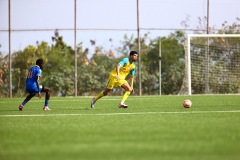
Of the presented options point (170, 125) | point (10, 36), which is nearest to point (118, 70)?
point (170, 125)

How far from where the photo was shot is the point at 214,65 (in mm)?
30359

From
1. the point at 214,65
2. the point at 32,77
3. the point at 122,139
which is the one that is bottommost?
the point at 122,139

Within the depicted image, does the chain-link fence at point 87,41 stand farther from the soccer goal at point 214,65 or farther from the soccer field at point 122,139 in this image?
the soccer field at point 122,139

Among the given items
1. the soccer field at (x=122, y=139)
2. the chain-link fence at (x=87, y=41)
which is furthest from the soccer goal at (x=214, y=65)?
the soccer field at (x=122, y=139)

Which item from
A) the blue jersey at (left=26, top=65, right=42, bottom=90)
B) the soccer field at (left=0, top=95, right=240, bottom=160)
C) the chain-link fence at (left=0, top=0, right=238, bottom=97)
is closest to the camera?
the soccer field at (left=0, top=95, right=240, bottom=160)

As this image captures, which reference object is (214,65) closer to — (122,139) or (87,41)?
(87,41)

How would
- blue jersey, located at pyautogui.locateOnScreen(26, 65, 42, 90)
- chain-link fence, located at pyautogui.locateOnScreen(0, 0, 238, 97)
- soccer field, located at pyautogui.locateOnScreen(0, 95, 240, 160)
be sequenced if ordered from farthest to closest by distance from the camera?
chain-link fence, located at pyautogui.locateOnScreen(0, 0, 238, 97), blue jersey, located at pyautogui.locateOnScreen(26, 65, 42, 90), soccer field, located at pyautogui.locateOnScreen(0, 95, 240, 160)

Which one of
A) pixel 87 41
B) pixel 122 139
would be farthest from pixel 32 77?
pixel 87 41

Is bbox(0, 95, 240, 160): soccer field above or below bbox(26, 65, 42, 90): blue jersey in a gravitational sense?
below

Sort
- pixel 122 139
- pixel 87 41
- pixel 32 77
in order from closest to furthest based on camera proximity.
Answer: pixel 122 139
pixel 32 77
pixel 87 41

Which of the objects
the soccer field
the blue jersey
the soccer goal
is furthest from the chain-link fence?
the soccer field

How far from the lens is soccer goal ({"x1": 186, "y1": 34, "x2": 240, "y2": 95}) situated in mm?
30203

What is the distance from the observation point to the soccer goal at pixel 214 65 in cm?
3020

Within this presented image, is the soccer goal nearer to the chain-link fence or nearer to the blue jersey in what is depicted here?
the chain-link fence
